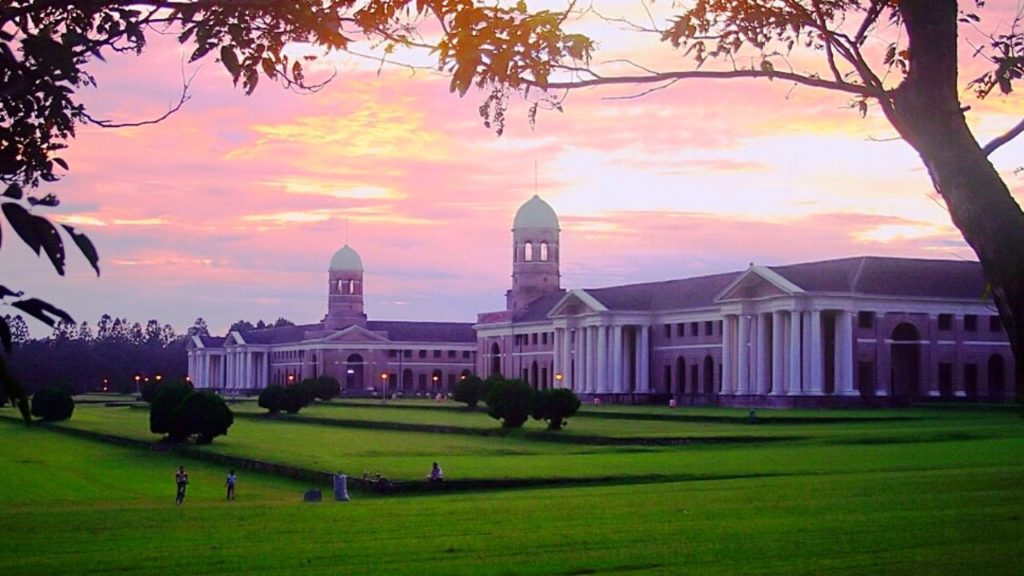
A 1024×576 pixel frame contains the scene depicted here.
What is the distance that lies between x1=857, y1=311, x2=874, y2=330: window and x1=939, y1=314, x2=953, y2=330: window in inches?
166

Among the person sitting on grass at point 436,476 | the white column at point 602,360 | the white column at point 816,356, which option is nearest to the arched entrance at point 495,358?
the white column at point 602,360

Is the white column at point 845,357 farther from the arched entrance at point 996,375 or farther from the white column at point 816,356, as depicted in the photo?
the arched entrance at point 996,375

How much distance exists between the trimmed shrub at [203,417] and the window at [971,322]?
4590 centimetres

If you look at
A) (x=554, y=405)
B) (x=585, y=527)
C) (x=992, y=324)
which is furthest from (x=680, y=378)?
(x=585, y=527)

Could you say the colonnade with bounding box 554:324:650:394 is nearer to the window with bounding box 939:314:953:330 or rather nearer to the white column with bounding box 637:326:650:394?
the white column with bounding box 637:326:650:394

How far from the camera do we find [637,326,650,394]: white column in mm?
93500

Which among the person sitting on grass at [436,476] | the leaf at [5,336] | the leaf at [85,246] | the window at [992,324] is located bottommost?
the person sitting on grass at [436,476]

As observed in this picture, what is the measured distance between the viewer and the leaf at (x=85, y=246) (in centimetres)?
389

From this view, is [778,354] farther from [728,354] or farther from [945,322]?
[945,322]

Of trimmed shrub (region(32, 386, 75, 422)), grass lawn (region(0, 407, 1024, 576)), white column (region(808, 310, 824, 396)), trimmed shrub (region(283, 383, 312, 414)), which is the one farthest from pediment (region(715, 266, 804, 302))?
grass lawn (region(0, 407, 1024, 576))

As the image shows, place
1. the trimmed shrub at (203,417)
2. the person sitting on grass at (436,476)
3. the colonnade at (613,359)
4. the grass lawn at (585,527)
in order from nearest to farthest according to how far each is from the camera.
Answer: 1. the grass lawn at (585,527)
2. the person sitting on grass at (436,476)
3. the trimmed shrub at (203,417)
4. the colonnade at (613,359)

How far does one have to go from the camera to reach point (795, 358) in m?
75.1

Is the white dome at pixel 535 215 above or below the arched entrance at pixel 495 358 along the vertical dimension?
above

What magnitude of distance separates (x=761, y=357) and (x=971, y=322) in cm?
1212
